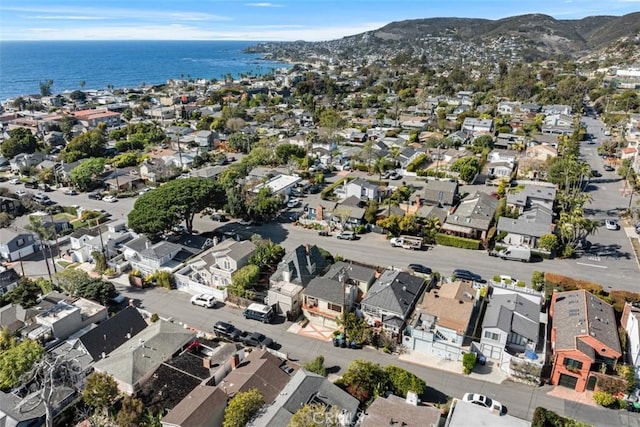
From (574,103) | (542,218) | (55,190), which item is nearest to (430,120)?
(574,103)

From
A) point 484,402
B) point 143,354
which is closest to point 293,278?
point 143,354

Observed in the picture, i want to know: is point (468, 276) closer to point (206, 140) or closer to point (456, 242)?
point (456, 242)

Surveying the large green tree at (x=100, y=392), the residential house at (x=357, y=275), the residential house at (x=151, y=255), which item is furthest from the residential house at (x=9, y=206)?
the residential house at (x=357, y=275)

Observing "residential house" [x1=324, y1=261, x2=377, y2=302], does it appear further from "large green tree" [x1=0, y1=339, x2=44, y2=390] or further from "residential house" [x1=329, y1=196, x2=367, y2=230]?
"large green tree" [x1=0, y1=339, x2=44, y2=390]

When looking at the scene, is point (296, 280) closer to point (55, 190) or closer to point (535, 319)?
point (535, 319)

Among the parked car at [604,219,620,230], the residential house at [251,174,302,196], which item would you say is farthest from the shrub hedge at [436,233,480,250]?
the residential house at [251,174,302,196]
